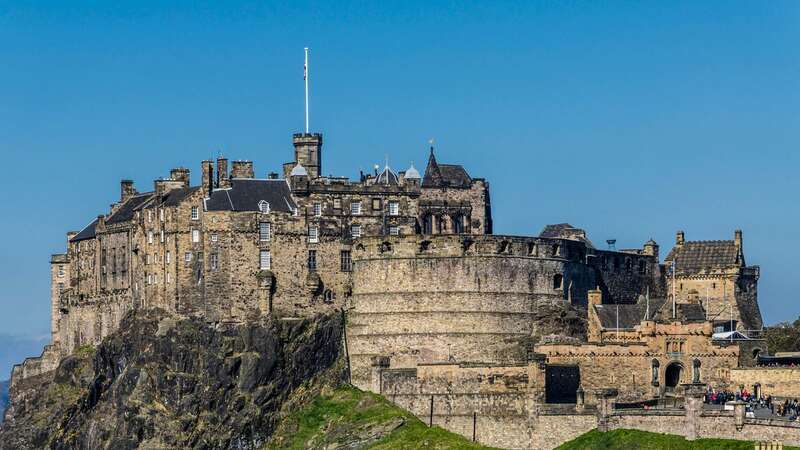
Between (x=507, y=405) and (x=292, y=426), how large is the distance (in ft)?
52.4

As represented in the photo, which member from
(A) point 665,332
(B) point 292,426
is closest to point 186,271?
(B) point 292,426

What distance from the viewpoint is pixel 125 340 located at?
479ft

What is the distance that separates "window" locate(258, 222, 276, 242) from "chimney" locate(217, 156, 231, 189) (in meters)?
4.80

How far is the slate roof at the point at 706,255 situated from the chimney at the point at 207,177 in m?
33.4

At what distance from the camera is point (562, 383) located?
130 m

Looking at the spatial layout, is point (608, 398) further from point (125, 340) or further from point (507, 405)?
point (125, 340)

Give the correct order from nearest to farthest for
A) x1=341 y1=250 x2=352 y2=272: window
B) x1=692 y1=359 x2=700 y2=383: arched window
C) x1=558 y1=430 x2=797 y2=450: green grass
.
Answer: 1. x1=558 y1=430 x2=797 y2=450: green grass
2. x1=692 y1=359 x2=700 y2=383: arched window
3. x1=341 y1=250 x2=352 y2=272: window

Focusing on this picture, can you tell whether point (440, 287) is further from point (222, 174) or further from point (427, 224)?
point (222, 174)

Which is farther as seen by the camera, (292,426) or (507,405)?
(292,426)

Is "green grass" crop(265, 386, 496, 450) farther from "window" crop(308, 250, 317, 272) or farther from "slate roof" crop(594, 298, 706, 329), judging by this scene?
"slate roof" crop(594, 298, 706, 329)

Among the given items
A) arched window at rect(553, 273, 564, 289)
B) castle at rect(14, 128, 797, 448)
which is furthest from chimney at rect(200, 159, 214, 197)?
arched window at rect(553, 273, 564, 289)

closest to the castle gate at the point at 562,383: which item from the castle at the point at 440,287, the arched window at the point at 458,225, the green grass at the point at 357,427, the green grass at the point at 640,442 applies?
the castle at the point at 440,287

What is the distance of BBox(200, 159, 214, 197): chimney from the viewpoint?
5694 inches

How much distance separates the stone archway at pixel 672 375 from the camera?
13038cm
